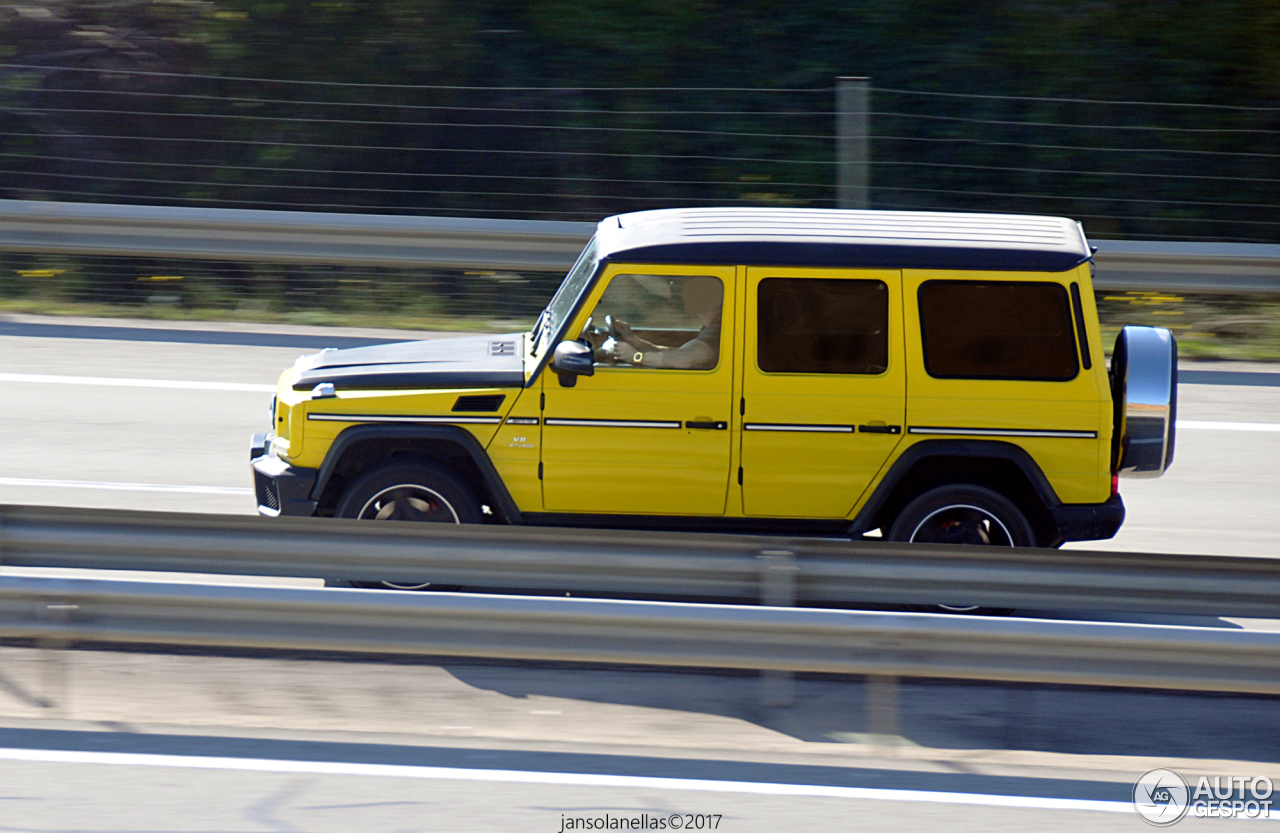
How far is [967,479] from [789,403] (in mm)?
921

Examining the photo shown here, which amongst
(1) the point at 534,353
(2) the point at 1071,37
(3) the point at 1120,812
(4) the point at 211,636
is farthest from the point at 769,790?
(2) the point at 1071,37

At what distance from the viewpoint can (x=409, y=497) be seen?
19.6ft

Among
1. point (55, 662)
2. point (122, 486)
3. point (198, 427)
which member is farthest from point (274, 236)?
point (55, 662)

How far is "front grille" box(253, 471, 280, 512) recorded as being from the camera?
605cm

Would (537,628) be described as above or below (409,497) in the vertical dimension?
below

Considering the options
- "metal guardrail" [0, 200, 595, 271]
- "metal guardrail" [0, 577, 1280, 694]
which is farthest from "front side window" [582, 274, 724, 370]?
"metal guardrail" [0, 200, 595, 271]

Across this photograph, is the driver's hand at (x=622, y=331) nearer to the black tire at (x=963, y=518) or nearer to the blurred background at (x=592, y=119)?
the black tire at (x=963, y=518)

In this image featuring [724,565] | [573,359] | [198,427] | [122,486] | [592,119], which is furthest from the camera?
[592,119]

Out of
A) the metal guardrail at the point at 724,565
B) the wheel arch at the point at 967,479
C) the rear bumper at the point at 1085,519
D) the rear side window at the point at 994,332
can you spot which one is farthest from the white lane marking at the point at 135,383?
the rear bumper at the point at 1085,519

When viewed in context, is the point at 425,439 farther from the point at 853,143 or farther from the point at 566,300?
the point at 853,143

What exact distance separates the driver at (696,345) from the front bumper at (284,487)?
1.50 meters

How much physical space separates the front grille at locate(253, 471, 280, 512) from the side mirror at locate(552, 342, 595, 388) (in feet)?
4.71

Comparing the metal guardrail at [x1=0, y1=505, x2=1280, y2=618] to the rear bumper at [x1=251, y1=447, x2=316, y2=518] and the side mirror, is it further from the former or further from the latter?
the side mirror

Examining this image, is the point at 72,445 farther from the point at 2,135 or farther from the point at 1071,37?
the point at 1071,37
